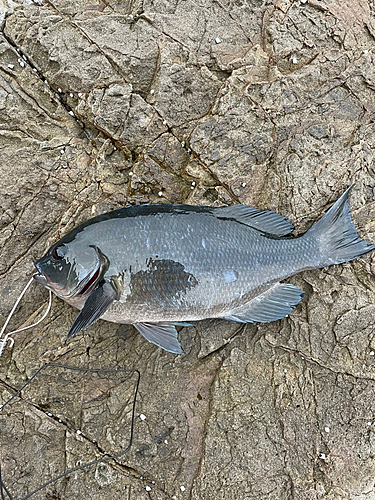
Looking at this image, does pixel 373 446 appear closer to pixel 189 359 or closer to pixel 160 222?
pixel 189 359

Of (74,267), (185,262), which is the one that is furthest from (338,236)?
(74,267)

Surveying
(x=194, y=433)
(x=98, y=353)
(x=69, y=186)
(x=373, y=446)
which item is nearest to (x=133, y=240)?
(x=69, y=186)

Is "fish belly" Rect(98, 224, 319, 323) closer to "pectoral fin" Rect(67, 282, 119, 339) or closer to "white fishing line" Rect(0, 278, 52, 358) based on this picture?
"pectoral fin" Rect(67, 282, 119, 339)

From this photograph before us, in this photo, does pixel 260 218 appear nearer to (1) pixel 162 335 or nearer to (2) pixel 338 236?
(2) pixel 338 236

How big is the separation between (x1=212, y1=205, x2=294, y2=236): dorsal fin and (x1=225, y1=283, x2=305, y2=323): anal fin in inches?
18.9

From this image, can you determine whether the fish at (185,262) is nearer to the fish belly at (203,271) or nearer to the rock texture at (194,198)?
the fish belly at (203,271)

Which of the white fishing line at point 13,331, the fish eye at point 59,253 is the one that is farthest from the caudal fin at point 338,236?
the white fishing line at point 13,331

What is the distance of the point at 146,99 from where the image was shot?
321 centimetres

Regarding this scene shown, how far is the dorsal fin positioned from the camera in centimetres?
305

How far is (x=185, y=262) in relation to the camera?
2.86 m

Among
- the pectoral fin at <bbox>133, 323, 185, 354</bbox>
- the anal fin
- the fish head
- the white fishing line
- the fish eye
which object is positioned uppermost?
the fish eye

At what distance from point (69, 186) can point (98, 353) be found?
1.51 meters

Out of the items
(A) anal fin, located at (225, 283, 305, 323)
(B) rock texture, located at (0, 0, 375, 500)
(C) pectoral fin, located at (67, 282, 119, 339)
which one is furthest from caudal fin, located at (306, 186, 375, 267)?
(C) pectoral fin, located at (67, 282, 119, 339)

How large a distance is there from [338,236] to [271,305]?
0.82 m
